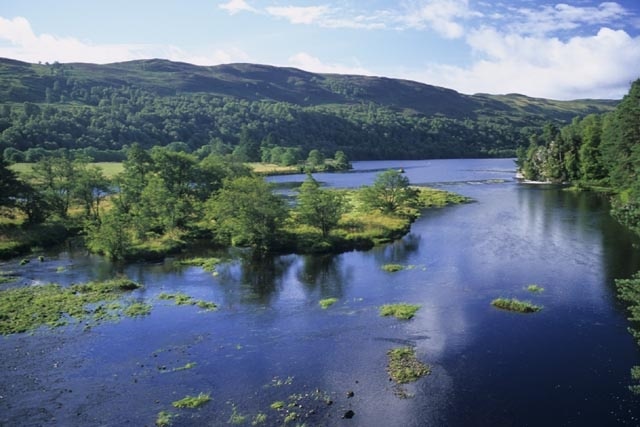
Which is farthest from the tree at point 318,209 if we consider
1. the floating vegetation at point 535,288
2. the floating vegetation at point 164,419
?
the floating vegetation at point 164,419

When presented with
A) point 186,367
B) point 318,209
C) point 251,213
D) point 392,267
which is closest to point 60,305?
point 186,367

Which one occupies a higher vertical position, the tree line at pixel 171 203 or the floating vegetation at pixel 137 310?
the tree line at pixel 171 203

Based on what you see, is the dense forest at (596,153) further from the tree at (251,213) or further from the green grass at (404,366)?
the green grass at (404,366)

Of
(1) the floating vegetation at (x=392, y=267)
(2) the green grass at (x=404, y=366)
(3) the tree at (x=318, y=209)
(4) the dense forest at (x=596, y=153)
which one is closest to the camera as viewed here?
(2) the green grass at (x=404, y=366)

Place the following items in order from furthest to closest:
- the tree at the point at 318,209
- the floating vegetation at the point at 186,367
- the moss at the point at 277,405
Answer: the tree at the point at 318,209, the floating vegetation at the point at 186,367, the moss at the point at 277,405

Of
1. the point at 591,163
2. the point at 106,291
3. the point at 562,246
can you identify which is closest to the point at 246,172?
the point at 106,291

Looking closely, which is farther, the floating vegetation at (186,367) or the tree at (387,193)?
the tree at (387,193)

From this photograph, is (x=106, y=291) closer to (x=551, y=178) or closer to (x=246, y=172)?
(x=246, y=172)
